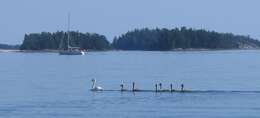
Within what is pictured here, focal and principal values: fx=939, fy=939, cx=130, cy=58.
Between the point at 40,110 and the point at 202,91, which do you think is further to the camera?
the point at 202,91

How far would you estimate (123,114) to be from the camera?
178 ft

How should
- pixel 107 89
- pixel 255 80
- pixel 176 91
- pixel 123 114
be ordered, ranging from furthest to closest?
pixel 255 80, pixel 107 89, pixel 176 91, pixel 123 114

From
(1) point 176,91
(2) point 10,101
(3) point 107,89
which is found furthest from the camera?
(3) point 107,89

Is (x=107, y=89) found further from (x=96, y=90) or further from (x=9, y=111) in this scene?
(x=9, y=111)

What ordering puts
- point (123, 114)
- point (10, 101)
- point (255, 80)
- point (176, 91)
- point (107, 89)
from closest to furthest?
point (123, 114)
point (10, 101)
point (176, 91)
point (107, 89)
point (255, 80)

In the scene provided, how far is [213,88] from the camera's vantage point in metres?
76.9

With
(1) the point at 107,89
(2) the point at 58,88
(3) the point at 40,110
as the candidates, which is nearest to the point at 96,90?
(1) the point at 107,89

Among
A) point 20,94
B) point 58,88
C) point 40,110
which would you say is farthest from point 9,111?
point 58,88

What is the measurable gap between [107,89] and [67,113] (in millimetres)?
19947

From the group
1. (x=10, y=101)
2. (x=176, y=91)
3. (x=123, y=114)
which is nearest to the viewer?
(x=123, y=114)

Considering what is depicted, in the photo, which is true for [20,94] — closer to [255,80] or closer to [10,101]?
[10,101]

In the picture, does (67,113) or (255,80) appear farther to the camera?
(255,80)

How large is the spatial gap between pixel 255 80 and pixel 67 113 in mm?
36554

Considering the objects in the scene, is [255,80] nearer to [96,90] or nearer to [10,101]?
[96,90]
